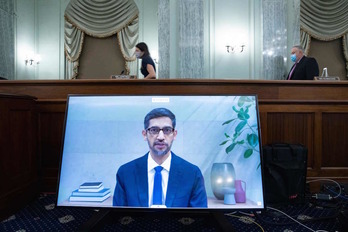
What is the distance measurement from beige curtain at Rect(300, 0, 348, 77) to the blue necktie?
228 inches

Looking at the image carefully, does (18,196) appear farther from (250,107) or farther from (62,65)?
(62,65)

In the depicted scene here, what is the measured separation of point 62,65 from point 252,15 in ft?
14.3

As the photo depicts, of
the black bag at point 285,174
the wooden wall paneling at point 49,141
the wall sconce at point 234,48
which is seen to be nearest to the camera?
the black bag at point 285,174

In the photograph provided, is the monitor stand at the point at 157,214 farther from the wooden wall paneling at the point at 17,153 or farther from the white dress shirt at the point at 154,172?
the wooden wall paneling at the point at 17,153

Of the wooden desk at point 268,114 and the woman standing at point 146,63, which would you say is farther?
the woman standing at point 146,63

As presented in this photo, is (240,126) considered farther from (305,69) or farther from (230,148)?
(305,69)

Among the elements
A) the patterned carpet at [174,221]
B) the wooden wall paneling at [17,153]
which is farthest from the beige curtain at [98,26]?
the patterned carpet at [174,221]

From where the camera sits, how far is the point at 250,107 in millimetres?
1149

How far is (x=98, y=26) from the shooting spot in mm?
5887

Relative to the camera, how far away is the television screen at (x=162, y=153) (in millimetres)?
1057

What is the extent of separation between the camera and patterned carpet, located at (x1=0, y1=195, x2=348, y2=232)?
1.31 meters

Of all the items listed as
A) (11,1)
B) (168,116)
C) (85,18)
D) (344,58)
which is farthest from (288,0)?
(11,1)

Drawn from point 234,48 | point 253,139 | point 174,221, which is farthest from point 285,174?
point 234,48

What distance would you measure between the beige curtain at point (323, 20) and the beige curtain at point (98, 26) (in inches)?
153
